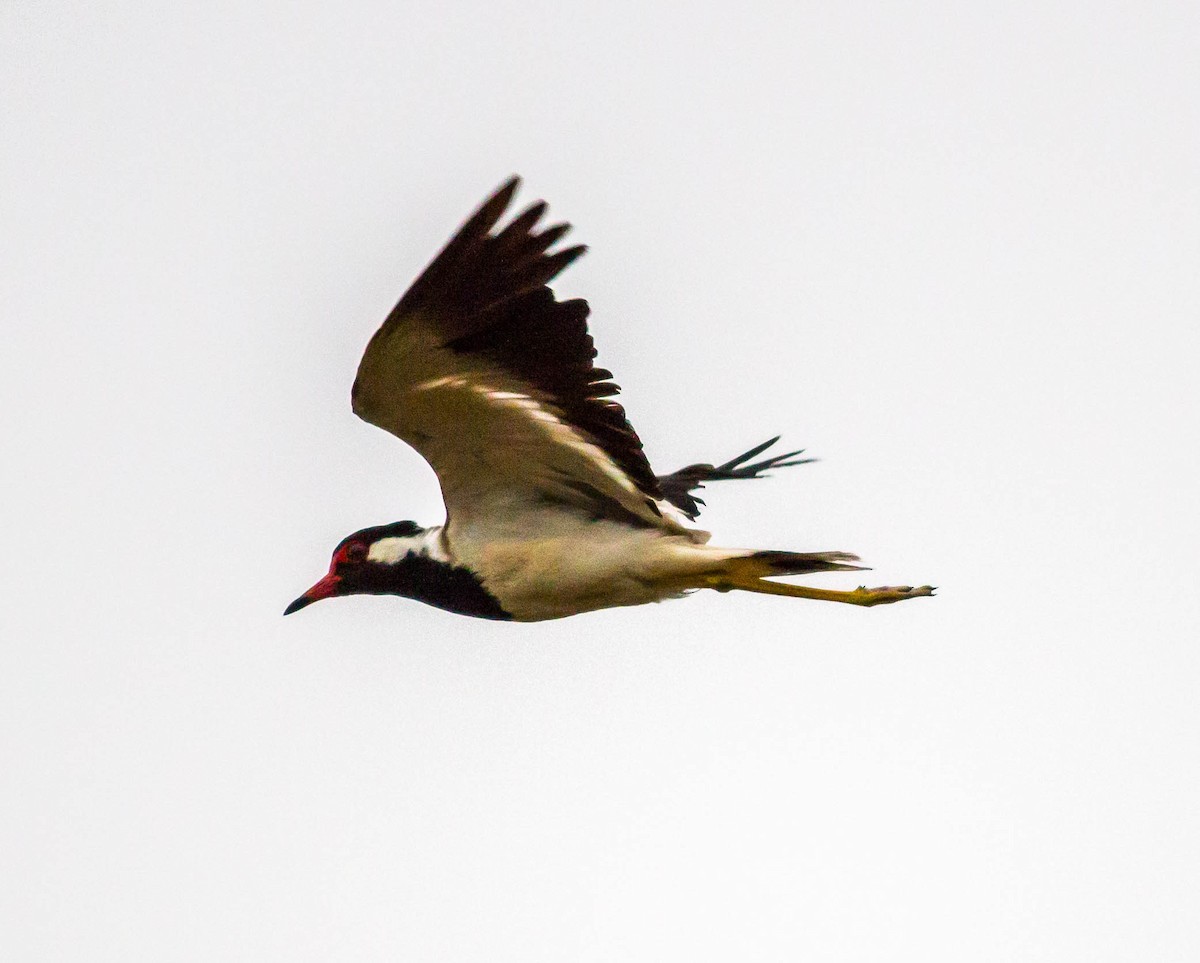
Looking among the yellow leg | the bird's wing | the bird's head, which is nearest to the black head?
the bird's head

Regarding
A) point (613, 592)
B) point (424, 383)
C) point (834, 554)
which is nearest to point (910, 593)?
point (834, 554)

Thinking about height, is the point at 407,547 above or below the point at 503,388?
below

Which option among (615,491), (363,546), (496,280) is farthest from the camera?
(363,546)

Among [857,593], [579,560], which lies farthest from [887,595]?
[579,560]

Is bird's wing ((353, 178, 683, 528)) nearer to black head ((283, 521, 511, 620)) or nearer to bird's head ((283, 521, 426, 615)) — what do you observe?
black head ((283, 521, 511, 620))

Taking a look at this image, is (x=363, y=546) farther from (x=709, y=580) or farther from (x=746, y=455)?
(x=746, y=455)

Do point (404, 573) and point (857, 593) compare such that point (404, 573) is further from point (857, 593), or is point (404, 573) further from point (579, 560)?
point (857, 593)

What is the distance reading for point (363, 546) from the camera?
9320 mm

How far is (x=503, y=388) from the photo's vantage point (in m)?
8.09

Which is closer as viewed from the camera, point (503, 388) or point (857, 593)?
point (503, 388)

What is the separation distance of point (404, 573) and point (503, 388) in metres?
1.41

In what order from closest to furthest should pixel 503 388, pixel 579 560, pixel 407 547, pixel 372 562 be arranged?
pixel 503 388 < pixel 579 560 < pixel 407 547 < pixel 372 562

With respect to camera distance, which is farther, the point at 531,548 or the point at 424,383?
the point at 531,548

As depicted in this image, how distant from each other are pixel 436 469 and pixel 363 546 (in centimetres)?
93
